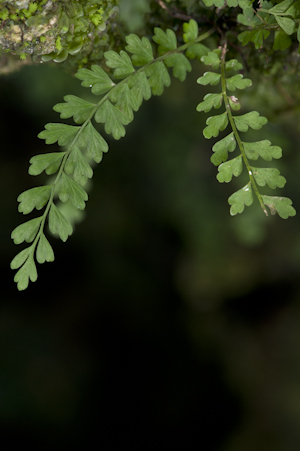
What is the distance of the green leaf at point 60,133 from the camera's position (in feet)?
2.31

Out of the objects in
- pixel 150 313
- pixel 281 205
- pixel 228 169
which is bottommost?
pixel 150 313

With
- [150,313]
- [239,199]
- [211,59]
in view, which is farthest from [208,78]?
[150,313]

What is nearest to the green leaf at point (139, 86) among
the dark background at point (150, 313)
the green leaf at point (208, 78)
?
the green leaf at point (208, 78)

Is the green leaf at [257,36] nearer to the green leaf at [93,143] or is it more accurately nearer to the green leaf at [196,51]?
the green leaf at [196,51]

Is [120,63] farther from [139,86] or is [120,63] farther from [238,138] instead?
[238,138]

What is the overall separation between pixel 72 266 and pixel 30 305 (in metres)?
0.41

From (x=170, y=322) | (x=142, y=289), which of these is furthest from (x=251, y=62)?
(x=170, y=322)

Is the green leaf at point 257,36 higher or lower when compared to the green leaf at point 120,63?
lower

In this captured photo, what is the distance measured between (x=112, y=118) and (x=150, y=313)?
2.02 m

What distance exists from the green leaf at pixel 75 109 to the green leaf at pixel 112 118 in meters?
0.03

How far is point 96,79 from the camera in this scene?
0.71m

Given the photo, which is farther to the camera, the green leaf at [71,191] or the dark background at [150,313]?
the dark background at [150,313]

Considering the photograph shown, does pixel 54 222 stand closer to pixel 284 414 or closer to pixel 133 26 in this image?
pixel 133 26

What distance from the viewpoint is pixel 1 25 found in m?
0.69
